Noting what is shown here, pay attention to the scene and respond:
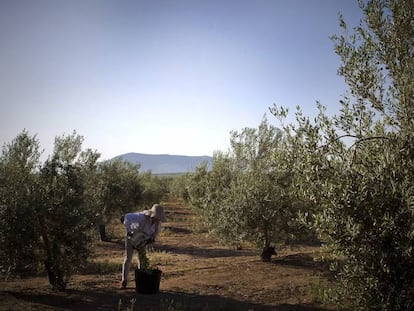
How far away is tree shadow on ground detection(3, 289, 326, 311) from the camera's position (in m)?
8.26

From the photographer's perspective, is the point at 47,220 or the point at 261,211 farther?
the point at 261,211

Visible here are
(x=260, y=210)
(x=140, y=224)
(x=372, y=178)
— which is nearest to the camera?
(x=372, y=178)

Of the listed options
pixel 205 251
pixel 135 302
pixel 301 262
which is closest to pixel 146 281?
pixel 135 302

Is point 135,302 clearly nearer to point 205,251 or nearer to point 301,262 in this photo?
point 301,262

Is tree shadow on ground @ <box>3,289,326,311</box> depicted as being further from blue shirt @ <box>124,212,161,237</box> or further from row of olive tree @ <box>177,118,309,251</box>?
row of olive tree @ <box>177,118,309,251</box>

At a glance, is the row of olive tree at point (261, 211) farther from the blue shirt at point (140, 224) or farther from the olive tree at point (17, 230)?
the olive tree at point (17, 230)

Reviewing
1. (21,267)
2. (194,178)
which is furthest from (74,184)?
(194,178)

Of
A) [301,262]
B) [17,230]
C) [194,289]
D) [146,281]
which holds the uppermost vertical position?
[17,230]

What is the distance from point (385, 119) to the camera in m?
5.88

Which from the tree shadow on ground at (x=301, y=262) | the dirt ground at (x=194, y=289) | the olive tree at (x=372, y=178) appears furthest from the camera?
the tree shadow on ground at (x=301, y=262)

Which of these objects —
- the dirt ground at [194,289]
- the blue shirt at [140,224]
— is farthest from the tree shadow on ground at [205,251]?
the blue shirt at [140,224]

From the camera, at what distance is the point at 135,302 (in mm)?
8500

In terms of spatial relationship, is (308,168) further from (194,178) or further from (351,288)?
(194,178)

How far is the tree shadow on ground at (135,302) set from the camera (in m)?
8.26
